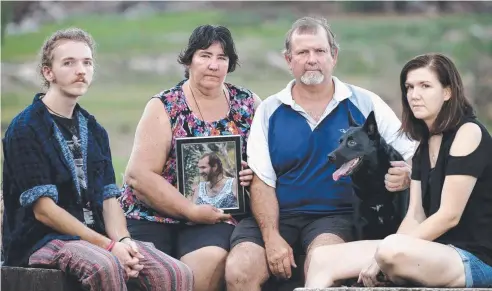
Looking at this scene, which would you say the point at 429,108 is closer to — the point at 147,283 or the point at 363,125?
the point at 363,125

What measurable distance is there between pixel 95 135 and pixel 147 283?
774 millimetres

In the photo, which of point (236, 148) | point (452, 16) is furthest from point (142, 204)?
point (452, 16)

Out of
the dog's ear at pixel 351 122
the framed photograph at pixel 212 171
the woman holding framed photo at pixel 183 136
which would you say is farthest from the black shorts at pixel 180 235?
the dog's ear at pixel 351 122

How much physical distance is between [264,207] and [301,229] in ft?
0.74

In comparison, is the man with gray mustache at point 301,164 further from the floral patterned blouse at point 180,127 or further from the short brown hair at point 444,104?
the short brown hair at point 444,104

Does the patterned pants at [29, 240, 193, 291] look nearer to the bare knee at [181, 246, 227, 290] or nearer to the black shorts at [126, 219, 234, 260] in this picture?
the bare knee at [181, 246, 227, 290]

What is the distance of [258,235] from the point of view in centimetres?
573

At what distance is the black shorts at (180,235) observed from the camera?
576cm

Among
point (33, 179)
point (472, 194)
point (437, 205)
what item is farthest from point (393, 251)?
point (33, 179)

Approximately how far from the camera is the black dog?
220 inches

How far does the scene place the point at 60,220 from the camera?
512cm

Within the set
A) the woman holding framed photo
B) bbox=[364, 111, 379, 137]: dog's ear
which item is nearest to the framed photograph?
the woman holding framed photo

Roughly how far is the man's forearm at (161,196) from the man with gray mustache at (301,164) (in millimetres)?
303

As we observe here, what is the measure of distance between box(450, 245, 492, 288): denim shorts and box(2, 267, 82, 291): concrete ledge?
1.71 meters
